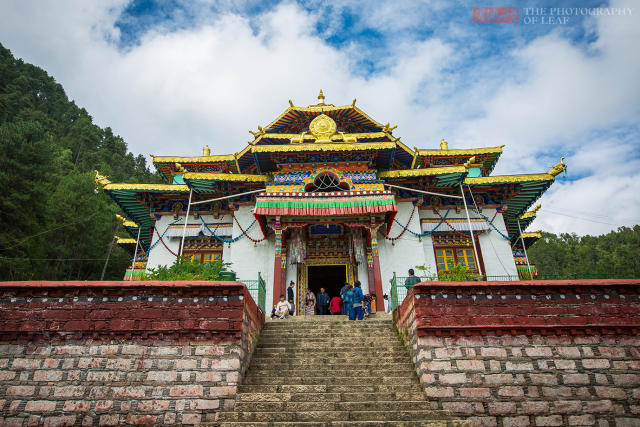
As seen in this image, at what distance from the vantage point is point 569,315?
7.26m

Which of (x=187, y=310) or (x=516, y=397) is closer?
(x=516, y=397)

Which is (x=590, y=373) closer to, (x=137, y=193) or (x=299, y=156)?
(x=299, y=156)

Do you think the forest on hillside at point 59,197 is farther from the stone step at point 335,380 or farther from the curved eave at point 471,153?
the curved eave at point 471,153

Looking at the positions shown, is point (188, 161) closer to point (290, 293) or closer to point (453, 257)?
point (290, 293)

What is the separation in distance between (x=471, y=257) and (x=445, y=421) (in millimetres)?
10180

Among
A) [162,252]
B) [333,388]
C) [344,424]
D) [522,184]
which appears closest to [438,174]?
[522,184]

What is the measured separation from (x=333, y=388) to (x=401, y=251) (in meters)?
8.50

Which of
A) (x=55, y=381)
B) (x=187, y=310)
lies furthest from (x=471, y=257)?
(x=55, y=381)

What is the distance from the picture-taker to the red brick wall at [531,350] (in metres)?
6.57

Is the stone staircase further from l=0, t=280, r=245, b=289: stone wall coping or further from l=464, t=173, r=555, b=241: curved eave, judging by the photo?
l=464, t=173, r=555, b=241: curved eave

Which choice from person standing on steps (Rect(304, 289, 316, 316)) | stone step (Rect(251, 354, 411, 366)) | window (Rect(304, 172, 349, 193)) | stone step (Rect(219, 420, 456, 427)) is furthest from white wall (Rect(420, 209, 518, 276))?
stone step (Rect(219, 420, 456, 427))

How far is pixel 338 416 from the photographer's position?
614cm

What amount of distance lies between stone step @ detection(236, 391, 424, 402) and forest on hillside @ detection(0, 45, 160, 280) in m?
16.2

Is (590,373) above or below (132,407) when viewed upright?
above
